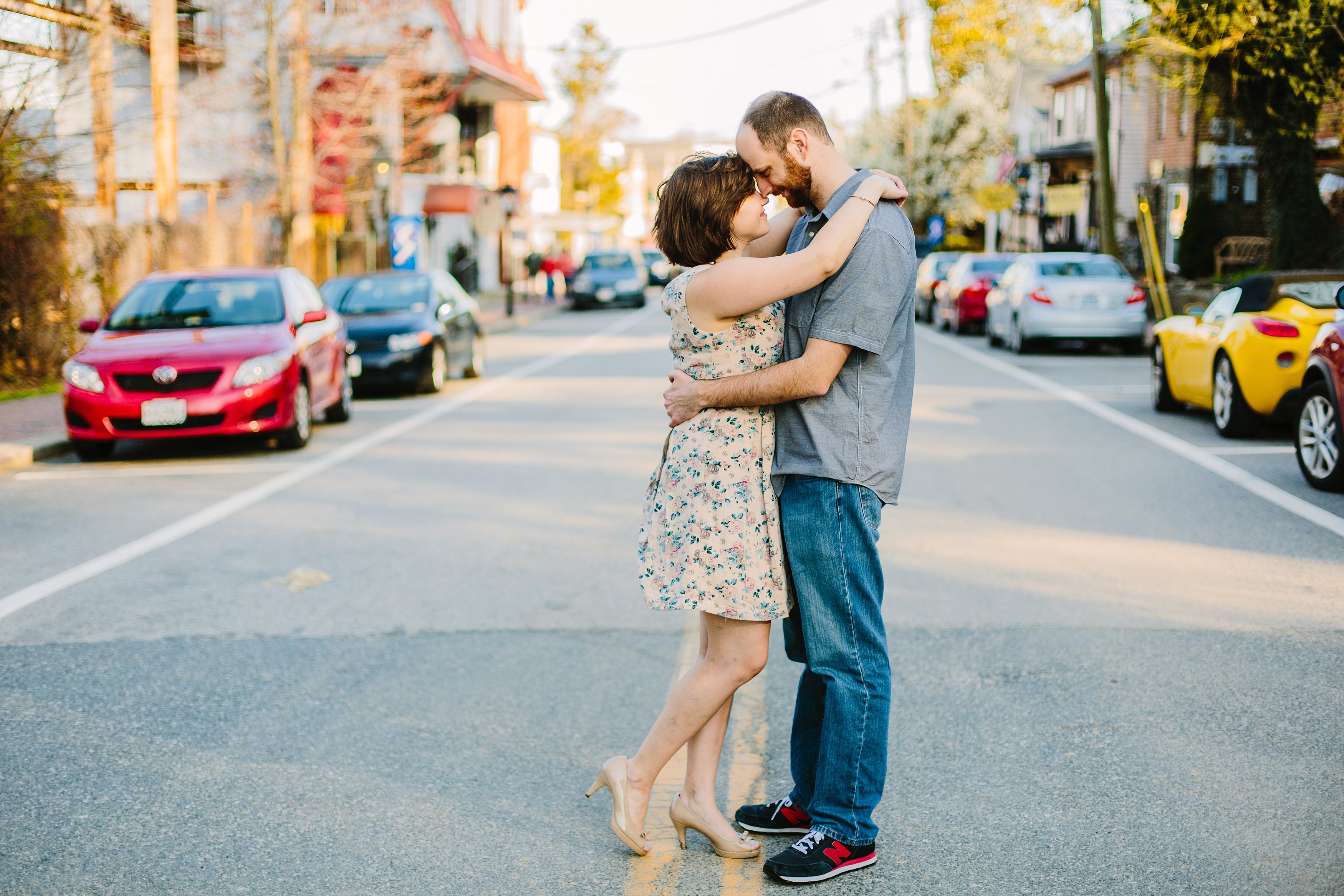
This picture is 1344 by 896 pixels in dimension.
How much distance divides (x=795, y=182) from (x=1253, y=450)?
28.5ft

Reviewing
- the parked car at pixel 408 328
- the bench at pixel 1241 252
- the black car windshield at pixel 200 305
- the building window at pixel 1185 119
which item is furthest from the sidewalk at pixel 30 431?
the bench at pixel 1241 252

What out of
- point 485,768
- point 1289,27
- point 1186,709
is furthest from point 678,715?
point 1289,27

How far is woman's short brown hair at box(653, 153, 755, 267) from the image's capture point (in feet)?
11.0

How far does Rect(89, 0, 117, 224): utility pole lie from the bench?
80.0ft

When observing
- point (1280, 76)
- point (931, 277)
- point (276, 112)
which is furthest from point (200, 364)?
point (931, 277)

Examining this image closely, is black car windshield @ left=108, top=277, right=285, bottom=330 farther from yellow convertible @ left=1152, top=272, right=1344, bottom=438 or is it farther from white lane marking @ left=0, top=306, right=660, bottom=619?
yellow convertible @ left=1152, top=272, right=1344, bottom=438

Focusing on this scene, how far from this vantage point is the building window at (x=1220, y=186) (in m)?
36.8

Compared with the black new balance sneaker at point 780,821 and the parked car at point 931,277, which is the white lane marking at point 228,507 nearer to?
the black new balance sneaker at point 780,821

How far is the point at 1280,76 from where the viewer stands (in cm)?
2000

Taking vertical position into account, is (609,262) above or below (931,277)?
above

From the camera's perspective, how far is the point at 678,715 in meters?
3.60

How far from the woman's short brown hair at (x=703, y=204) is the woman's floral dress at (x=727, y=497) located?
0.10 metres

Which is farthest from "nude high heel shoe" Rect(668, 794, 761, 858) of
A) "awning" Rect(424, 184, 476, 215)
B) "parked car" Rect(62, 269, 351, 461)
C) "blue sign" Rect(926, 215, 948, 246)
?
"blue sign" Rect(926, 215, 948, 246)

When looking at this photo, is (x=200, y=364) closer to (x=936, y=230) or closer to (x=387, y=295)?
(x=387, y=295)
